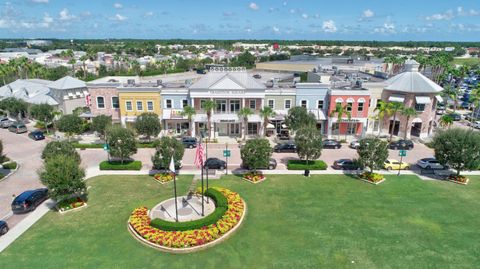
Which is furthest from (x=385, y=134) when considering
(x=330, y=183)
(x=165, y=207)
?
(x=165, y=207)

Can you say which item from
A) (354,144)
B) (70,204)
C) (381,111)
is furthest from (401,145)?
(70,204)

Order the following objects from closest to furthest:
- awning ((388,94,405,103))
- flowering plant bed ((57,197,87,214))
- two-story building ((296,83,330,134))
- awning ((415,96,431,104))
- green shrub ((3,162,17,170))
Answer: flowering plant bed ((57,197,87,214))
green shrub ((3,162,17,170))
awning ((415,96,431,104))
awning ((388,94,405,103))
two-story building ((296,83,330,134))

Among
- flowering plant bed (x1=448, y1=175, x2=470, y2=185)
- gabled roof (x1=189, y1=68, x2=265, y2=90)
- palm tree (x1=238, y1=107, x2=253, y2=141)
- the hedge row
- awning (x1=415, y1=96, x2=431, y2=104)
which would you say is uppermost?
gabled roof (x1=189, y1=68, x2=265, y2=90)

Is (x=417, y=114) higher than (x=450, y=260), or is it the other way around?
(x=417, y=114)

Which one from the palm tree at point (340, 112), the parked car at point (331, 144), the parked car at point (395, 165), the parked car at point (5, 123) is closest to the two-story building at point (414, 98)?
the palm tree at point (340, 112)

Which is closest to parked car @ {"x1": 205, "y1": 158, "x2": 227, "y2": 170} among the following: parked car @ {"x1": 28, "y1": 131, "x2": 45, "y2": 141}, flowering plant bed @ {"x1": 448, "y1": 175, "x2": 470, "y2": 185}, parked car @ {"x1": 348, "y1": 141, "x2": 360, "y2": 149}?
parked car @ {"x1": 348, "y1": 141, "x2": 360, "y2": 149}

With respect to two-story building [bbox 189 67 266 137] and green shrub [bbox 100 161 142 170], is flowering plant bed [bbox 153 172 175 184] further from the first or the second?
two-story building [bbox 189 67 266 137]

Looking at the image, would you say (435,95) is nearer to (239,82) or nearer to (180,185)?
(239,82)

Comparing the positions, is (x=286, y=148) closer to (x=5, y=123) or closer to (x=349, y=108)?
(x=349, y=108)
